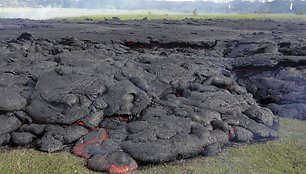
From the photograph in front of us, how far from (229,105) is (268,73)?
6.83m

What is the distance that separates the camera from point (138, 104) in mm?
17234

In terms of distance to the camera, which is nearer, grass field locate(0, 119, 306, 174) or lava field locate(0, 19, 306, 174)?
grass field locate(0, 119, 306, 174)

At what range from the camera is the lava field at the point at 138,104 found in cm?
1483

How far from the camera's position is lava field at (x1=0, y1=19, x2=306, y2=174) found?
48.6 feet

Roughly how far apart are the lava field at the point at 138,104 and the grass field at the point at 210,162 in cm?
50

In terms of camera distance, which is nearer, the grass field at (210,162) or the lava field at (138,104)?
the grass field at (210,162)

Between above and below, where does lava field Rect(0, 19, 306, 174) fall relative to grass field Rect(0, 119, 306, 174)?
above

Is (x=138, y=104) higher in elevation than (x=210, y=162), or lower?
higher

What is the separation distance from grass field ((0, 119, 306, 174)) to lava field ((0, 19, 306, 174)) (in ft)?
1.65

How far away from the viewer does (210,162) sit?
556 inches

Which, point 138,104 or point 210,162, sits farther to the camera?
point 138,104

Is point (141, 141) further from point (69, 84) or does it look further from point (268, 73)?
point (268, 73)

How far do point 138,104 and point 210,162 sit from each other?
456cm

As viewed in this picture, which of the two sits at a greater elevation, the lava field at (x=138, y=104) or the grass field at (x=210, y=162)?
the lava field at (x=138, y=104)
